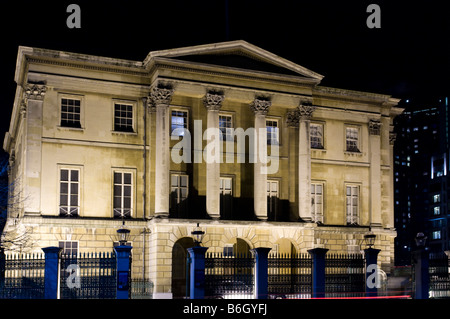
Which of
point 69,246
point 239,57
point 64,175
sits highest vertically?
point 239,57

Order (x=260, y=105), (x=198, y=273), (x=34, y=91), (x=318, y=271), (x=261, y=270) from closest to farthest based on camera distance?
(x=198, y=273) → (x=261, y=270) → (x=318, y=271) → (x=34, y=91) → (x=260, y=105)

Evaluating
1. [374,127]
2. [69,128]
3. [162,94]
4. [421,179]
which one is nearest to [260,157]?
[162,94]

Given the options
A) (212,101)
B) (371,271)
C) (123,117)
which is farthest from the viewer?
(123,117)

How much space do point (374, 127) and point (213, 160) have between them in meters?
15.2

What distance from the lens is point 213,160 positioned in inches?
1818

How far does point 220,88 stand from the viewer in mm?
47125

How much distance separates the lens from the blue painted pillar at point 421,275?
33500mm

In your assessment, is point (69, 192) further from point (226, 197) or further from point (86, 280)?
point (86, 280)

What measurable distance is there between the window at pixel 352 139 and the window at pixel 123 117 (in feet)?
56.5

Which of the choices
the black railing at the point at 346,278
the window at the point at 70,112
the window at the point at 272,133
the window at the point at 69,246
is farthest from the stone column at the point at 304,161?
the window at the point at 69,246

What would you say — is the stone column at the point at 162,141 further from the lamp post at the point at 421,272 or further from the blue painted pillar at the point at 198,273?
the lamp post at the point at 421,272
